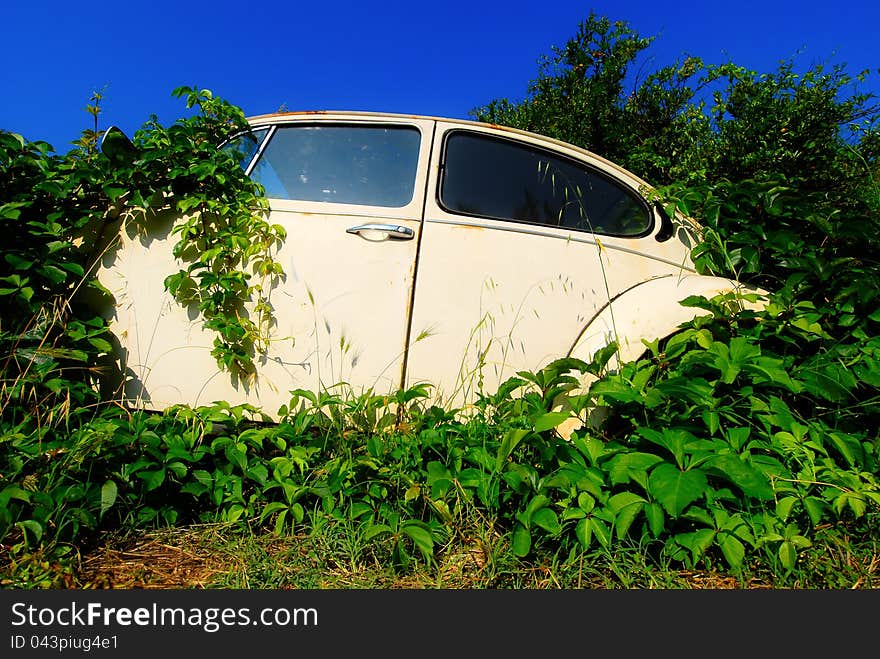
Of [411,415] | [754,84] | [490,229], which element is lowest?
[411,415]

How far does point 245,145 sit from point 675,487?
2644 mm

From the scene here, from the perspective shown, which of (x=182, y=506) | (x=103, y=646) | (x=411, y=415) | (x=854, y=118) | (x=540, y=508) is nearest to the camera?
(x=103, y=646)

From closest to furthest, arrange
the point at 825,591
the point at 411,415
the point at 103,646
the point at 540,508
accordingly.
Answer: the point at 103,646 < the point at 825,591 < the point at 540,508 < the point at 411,415

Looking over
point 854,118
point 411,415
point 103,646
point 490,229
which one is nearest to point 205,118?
point 490,229

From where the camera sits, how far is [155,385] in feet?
8.45

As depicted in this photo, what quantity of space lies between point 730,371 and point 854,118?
5.43 metres

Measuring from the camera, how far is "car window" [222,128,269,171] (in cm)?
277

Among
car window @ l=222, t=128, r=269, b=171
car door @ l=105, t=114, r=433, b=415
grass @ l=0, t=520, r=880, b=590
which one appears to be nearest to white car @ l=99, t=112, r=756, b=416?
car door @ l=105, t=114, r=433, b=415

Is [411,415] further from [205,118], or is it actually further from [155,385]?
[205,118]

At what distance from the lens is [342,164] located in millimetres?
2840

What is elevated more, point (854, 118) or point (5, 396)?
point (854, 118)

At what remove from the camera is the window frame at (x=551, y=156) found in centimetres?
272

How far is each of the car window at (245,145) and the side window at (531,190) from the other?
1.04 meters

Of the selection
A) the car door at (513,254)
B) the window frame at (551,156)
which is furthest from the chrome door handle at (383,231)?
the window frame at (551,156)
